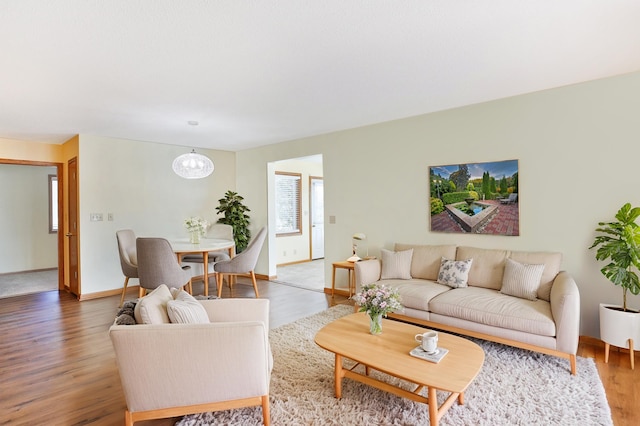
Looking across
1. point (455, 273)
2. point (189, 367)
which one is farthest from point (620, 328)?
point (189, 367)

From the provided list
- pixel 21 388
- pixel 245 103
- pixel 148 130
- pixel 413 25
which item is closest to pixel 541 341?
pixel 413 25

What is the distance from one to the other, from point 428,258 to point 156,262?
316cm

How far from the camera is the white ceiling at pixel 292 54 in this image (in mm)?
1984

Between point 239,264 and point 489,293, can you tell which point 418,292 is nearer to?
point 489,293

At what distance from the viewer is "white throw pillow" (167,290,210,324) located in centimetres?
200

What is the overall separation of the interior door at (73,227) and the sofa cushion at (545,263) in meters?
5.87

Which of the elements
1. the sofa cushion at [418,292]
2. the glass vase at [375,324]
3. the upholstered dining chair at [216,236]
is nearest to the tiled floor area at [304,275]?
the upholstered dining chair at [216,236]

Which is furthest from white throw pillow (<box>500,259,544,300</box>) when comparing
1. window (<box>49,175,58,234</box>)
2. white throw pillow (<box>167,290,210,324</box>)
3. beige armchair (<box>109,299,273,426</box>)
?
window (<box>49,175,58,234</box>)

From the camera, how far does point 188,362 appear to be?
6.08 feet

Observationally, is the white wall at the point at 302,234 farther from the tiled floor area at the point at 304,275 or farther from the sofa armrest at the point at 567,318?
the sofa armrest at the point at 567,318

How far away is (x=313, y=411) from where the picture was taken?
2.21 metres

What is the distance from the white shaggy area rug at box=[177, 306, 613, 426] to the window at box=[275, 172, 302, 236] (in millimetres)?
5241

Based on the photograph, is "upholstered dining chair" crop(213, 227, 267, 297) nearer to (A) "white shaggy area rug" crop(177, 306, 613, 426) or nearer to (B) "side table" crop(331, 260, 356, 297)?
(B) "side table" crop(331, 260, 356, 297)

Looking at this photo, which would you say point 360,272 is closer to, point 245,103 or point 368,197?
point 368,197
